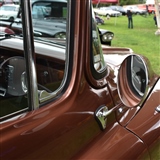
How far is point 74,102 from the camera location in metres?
1.22

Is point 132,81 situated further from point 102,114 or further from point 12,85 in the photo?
point 12,85

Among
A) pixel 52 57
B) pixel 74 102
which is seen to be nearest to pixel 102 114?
pixel 74 102

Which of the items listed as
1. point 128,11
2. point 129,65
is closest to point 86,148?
point 129,65

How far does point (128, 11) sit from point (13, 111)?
1831 centimetres

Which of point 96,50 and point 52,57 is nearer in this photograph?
point 96,50

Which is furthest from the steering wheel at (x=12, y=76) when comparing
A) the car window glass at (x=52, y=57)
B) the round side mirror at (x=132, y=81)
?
the round side mirror at (x=132, y=81)

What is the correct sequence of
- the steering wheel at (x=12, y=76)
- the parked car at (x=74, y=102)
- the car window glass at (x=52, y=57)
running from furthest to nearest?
the steering wheel at (x=12, y=76) < the car window glass at (x=52, y=57) < the parked car at (x=74, y=102)

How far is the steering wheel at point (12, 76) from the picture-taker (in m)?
1.41

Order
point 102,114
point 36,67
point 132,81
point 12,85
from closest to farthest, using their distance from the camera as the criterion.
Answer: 1. point 36,67
2. point 102,114
3. point 12,85
4. point 132,81

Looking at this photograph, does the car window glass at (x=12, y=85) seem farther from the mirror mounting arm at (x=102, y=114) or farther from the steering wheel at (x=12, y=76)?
the mirror mounting arm at (x=102, y=114)

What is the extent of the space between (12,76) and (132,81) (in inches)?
25.4

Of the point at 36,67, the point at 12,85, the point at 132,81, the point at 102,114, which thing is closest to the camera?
the point at 36,67

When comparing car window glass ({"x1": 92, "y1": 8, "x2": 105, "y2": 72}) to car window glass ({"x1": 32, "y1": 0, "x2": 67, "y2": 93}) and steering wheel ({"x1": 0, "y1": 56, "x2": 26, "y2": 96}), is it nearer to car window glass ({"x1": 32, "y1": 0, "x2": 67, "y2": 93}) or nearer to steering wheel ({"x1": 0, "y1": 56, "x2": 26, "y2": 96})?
car window glass ({"x1": 32, "y1": 0, "x2": 67, "y2": 93})

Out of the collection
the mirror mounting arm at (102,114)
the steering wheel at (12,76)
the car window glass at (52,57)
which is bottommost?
the mirror mounting arm at (102,114)
